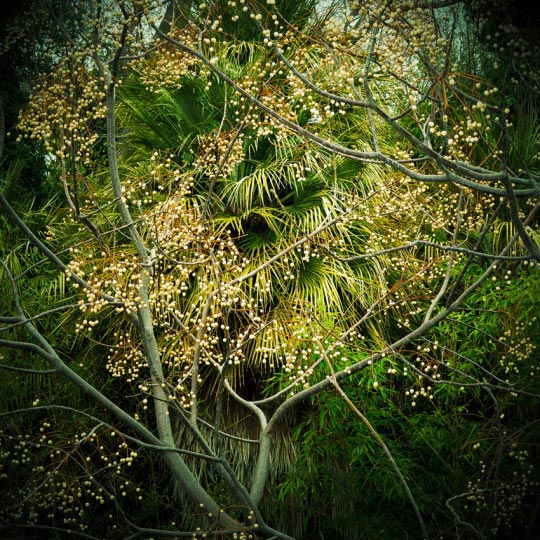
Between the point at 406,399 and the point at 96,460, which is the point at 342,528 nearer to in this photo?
the point at 406,399

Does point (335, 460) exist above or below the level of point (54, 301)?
below

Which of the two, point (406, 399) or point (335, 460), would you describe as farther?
point (406, 399)

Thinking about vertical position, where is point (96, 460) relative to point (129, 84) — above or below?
below

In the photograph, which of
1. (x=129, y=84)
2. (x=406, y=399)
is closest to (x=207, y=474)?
(x=406, y=399)

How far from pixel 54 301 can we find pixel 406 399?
2.49 metres

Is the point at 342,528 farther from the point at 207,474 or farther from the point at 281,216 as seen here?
the point at 281,216

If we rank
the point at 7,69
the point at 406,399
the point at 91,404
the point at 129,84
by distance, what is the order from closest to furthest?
1. the point at 406,399
2. the point at 91,404
3. the point at 129,84
4. the point at 7,69

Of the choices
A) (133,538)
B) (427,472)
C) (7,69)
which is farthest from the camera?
(7,69)

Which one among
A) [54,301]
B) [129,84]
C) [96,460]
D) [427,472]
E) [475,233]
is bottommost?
[96,460]

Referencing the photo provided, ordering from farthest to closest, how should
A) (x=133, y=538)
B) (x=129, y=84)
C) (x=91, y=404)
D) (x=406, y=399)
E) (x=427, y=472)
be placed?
1. (x=129, y=84)
2. (x=91, y=404)
3. (x=406, y=399)
4. (x=427, y=472)
5. (x=133, y=538)

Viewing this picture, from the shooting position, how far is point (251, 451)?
489 centimetres

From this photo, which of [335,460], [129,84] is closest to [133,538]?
[335,460]

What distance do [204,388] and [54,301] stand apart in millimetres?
1225

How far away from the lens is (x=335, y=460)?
177 inches
